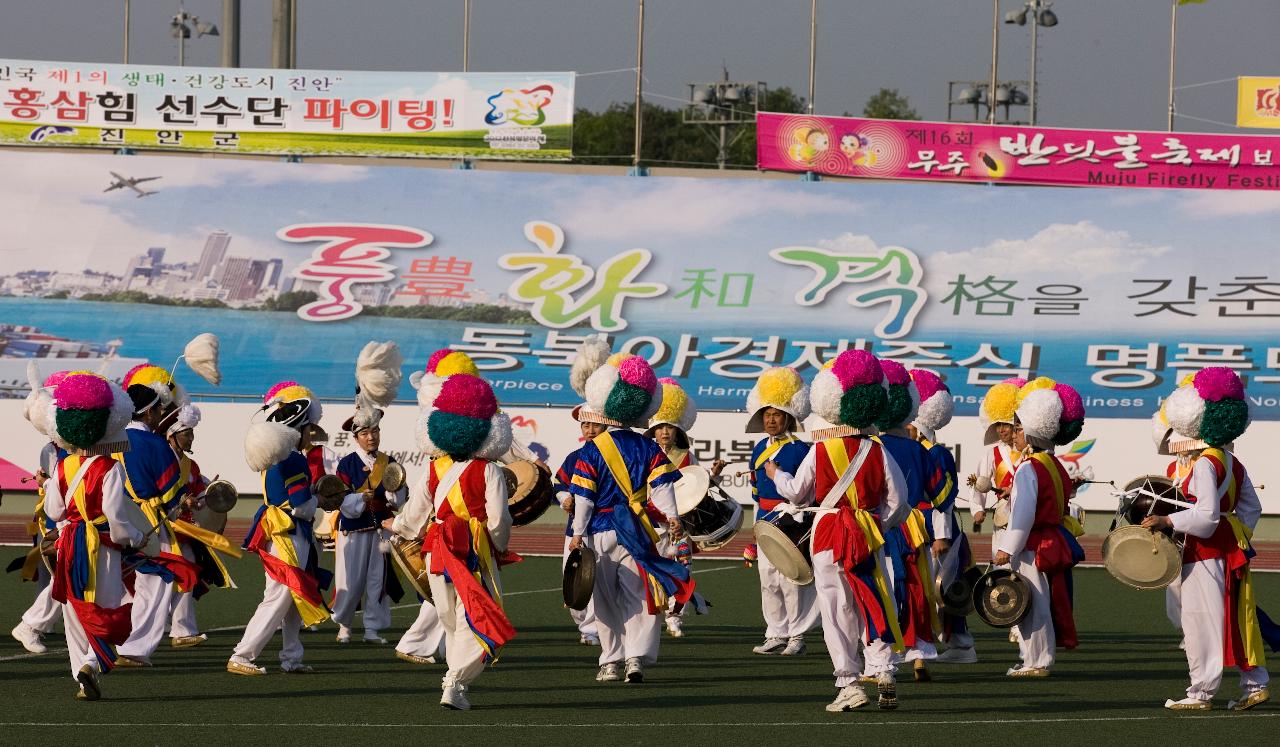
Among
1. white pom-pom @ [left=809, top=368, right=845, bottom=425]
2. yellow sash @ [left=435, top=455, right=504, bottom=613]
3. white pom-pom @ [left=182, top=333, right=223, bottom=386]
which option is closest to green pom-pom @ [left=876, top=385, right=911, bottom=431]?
white pom-pom @ [left=809, top=368, right=845, bottom=425]

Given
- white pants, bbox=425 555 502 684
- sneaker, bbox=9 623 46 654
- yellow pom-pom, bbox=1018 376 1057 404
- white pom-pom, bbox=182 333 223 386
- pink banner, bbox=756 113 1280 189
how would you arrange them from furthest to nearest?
1. pink banner, bbox=756 113 1280 189
2. white pom-pom, bbox=182 333 223 386
3. sneaker, bbox=9 623 46 654
4. yellow pom-pom, bbox=1018 376 1057 404
5. white pants, bbox=425 555 502 684

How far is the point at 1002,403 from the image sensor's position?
41.2 ft

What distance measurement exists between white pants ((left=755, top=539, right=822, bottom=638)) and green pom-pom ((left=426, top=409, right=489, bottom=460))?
3.68 meters

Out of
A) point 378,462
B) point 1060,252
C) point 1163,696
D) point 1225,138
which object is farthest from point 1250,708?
point 1225,138

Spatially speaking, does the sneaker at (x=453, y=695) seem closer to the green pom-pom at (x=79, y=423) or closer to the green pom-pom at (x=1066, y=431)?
the green pom-pom at (x=79, y=423)

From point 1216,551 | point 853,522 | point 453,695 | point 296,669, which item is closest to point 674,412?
point 296,669

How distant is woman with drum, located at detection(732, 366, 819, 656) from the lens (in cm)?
1198

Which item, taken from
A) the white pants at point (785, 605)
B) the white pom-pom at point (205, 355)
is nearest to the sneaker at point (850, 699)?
the white pants at point (785, 605)

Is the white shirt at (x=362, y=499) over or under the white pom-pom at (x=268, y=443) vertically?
under

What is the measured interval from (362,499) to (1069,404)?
4738 mm

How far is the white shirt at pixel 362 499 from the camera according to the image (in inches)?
468

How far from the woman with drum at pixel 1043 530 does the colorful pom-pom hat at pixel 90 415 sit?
5.08m

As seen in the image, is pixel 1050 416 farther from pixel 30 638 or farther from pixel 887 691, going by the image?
pixel 30 638

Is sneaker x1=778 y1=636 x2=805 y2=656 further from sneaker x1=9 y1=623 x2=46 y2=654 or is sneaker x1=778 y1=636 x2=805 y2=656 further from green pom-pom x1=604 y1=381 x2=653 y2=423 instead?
sneaker x1=9 y1=623 x2=46 y2=654
